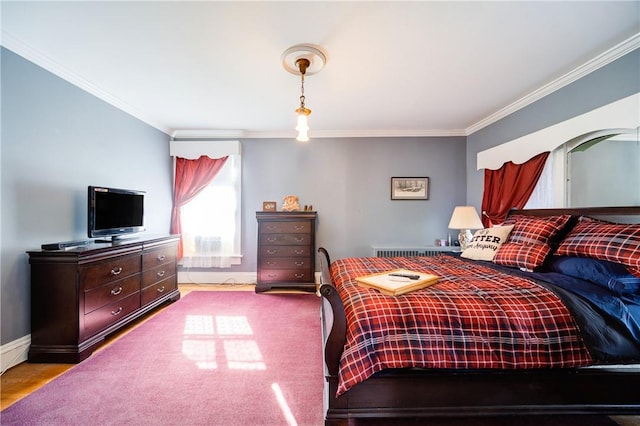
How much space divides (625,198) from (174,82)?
4051 millimetres

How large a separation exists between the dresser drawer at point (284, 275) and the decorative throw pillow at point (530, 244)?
2315 mm

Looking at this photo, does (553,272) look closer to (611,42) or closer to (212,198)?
(611,42)

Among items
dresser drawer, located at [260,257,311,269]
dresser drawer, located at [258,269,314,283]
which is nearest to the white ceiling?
dresser drawer, located at [260,257,311,269]

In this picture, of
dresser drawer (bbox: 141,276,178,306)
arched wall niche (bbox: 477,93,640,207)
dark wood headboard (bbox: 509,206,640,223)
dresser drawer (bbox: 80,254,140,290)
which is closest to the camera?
dark wood headboard (bbox: 509,206,640,223)

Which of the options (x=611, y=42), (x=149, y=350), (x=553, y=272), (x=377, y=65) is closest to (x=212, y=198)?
(x=149, y=350)

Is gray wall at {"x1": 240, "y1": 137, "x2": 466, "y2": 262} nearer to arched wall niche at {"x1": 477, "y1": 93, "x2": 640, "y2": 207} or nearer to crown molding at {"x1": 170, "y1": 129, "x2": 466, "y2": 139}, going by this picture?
crown molding at {"x1": 170, "y1": 129, "x2": 466, "y2": 139}

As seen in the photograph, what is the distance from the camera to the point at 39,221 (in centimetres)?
205

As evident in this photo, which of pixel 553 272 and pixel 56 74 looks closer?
pixel 553 272

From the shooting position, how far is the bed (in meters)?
1.21

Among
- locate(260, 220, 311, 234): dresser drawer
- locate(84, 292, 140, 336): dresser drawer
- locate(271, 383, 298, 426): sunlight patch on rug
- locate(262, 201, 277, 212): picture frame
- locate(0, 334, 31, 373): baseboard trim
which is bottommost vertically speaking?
locate(271, 383, 298, 426): sunlight patch on rug

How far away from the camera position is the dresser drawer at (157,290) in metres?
2.67

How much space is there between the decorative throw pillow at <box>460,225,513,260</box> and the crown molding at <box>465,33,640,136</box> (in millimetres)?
1471

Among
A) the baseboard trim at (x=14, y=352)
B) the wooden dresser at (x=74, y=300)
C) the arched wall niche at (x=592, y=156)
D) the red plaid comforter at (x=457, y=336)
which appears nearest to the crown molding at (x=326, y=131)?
the arched wall niche at (x=592, y=156)

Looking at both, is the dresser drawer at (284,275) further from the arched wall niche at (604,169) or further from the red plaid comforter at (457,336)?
the arched wall niche at (604,169)
